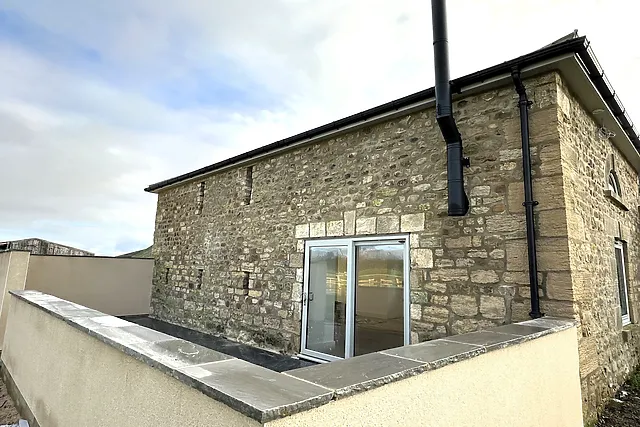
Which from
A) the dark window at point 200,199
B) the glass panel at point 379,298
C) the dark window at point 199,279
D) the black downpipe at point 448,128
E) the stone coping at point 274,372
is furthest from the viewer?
the dark window at point 200,199

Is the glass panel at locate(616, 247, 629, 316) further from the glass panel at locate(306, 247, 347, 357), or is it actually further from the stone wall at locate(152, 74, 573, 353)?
the glass panel at locate(306, 247, 347, 357)

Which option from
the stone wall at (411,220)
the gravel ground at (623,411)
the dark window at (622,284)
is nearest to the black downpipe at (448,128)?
the stone wall at (411,220)

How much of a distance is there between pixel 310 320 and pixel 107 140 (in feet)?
28.3

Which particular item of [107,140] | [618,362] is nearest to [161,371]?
[618,362]

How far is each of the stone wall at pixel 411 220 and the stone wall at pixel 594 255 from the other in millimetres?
242

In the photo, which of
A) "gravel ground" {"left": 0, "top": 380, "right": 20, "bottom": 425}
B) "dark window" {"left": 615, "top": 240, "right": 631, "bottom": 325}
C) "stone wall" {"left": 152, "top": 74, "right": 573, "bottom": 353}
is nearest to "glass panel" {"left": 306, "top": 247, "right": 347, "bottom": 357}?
"stone wall" {"left": 152, "top": 74, "right": 573, "bottom": 353}

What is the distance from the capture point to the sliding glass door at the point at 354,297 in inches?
173

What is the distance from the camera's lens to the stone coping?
978 mm

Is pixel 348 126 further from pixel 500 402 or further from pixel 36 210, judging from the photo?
pixel 36 210

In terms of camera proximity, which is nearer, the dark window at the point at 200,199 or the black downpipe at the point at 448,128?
the black downpipe at the point at 448,128

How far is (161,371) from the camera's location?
1407 mm

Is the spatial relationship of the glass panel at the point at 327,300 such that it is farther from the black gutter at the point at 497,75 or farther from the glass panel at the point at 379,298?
the black gutter at the point at 497,75

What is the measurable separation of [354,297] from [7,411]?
4.18 m

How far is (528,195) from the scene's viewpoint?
3.42 metres
